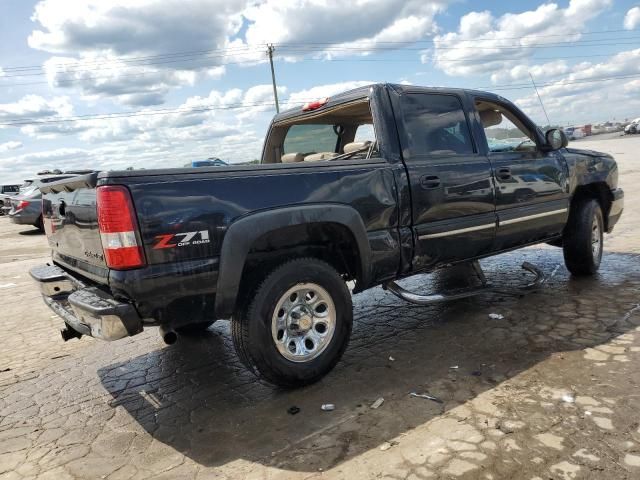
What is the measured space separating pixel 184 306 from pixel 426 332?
221 cm

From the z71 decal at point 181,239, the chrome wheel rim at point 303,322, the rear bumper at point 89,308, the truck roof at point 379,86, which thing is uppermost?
the truck roof at point 379,86

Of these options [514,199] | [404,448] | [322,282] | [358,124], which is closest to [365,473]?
[404,448]

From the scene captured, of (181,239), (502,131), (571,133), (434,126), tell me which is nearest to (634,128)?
(571,133)

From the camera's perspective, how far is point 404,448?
2.58m

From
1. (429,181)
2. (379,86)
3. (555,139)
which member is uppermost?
(379,86)

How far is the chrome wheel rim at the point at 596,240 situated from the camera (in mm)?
5379

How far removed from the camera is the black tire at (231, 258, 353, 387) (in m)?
3.09

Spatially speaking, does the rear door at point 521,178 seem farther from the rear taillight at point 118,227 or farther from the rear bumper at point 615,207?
the rear taillight at point 118,227

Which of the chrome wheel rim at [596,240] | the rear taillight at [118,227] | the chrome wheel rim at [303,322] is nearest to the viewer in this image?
the rear taillight at [118,227]

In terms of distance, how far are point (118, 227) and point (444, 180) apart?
2.47 m

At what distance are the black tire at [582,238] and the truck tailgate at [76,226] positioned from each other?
4.60m

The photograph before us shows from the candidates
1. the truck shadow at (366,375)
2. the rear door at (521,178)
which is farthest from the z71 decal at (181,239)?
the rear door at (521,178)

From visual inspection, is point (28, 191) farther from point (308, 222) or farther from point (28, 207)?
point (308, 222)

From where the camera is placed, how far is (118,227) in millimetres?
2672
